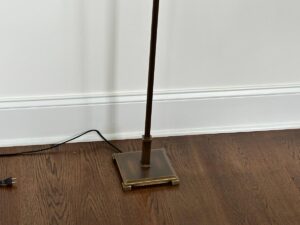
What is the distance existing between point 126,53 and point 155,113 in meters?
0.29

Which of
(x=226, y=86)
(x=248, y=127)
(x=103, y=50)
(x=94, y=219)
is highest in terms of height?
(x=103, y=50)

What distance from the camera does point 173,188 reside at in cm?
189

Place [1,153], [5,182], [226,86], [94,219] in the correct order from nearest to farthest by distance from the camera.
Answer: [94,219] < [5,182] < [1,153] < [226,86]

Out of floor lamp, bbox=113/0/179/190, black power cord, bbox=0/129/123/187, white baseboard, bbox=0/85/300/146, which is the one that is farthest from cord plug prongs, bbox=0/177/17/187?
floor lamp, bbox=113/0/179/190

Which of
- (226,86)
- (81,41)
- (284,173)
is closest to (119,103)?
(81,41)

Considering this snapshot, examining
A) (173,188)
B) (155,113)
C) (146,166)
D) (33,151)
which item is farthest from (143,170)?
(33,151)

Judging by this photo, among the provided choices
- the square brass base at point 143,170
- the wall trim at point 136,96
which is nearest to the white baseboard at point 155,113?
the wall trim at point 136,96

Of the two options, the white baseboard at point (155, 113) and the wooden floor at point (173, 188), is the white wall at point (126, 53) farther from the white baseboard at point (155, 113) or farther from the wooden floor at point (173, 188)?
the wooden floor at point (173, 188)

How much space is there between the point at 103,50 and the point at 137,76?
6.8 inches

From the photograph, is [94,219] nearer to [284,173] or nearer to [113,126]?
[113,126]

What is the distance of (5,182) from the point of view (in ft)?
6.04

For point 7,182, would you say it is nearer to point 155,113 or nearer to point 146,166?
point 146,166

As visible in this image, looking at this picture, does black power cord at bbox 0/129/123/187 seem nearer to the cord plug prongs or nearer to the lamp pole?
the cord plug prongs

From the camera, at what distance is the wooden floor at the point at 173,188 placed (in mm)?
1753
